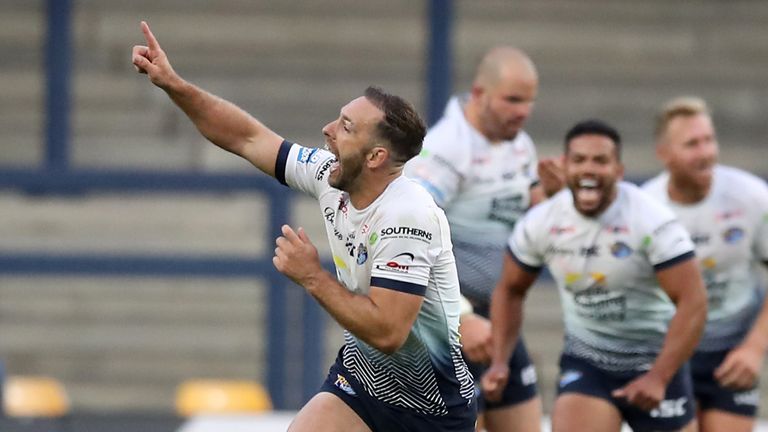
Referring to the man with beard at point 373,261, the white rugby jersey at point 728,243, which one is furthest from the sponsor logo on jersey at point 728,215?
the man with beard at point 373,261

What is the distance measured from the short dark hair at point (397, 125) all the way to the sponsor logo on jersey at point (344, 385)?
2.59 ft

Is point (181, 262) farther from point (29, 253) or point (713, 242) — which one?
point (713, 242)

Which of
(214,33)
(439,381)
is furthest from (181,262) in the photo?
(439,381)

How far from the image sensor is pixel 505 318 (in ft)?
21.4

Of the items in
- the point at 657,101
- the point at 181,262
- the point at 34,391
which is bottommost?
the point at 34,391

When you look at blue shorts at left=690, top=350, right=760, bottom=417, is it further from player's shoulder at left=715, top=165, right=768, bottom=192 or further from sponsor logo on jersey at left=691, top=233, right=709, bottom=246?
player's shoulder at left=715, top=165, right=768, bottom=192

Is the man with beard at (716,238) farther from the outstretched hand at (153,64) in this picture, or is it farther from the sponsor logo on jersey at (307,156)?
the outstretched hand at (153,64)

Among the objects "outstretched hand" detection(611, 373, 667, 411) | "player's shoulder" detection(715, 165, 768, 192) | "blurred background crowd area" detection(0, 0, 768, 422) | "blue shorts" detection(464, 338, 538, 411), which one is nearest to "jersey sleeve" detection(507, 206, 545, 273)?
"blue shorts" detection(464, 338, 538, 411)

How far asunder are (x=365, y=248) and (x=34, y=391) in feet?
19.3

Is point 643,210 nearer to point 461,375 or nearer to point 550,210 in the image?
point 550,210

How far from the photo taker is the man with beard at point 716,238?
706 cm

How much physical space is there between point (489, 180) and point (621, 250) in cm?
82

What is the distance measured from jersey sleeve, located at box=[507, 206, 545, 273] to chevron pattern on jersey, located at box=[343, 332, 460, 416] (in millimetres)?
1413

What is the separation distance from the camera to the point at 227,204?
12.5m
